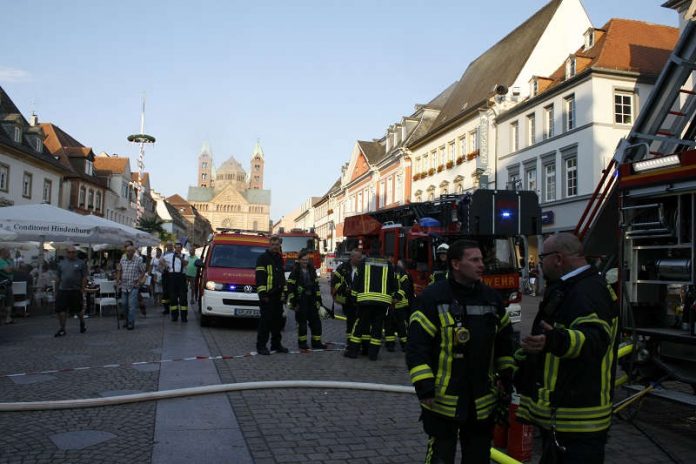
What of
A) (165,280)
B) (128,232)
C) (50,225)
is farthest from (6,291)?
(128,232)

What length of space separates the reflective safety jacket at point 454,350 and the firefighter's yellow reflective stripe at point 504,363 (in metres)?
0.08

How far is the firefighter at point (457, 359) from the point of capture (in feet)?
10.7

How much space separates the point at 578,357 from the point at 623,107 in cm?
2719

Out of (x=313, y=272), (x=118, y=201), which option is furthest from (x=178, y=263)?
(x=118, y=201)

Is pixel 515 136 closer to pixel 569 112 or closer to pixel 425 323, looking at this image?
pixel 569 112

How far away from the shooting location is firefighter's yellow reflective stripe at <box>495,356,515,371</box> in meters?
3.47

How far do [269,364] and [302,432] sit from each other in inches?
133

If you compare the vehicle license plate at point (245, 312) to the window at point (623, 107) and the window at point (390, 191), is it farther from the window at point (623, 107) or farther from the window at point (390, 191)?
the window at point (390, 191)

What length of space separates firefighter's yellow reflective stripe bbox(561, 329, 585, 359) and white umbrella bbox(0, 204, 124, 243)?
15.2m

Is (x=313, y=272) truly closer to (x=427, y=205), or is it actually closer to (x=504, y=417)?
(x=427, y=205)

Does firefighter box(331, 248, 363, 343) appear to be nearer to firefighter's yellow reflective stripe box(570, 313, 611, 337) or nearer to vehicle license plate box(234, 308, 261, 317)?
vehicle license plate box(234, 308, 261, 317)

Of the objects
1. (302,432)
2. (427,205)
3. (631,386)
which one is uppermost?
(427,205)

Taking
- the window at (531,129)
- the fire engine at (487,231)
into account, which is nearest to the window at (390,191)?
the window at (531,129)

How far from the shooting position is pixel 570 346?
118 inches
